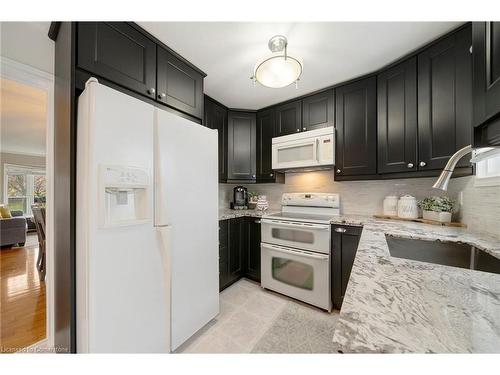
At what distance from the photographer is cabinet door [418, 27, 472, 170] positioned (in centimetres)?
128

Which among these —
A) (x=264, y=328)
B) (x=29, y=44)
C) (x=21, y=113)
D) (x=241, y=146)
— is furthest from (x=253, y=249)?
(x=21, y=113)

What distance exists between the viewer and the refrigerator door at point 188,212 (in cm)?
121

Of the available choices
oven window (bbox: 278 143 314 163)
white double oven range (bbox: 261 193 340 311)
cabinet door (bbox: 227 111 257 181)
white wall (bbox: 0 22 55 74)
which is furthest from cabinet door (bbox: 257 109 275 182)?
white wall (bbox: 0 22 55 74)

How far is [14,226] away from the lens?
A: 4176 millimetres

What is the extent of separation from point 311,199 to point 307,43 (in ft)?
5.28

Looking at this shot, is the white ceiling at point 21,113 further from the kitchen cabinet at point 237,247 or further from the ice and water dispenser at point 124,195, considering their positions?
the kitchen cabinet at point 237,247

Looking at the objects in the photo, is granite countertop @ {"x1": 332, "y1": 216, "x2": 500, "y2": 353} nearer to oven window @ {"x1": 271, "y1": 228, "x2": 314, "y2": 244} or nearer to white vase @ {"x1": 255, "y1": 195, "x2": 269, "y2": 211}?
oven window @ {"x1": 271, "y1": 228, "x2": 314, "y2": 244}

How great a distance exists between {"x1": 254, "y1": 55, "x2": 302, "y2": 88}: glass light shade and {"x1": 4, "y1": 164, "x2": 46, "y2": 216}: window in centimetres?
806

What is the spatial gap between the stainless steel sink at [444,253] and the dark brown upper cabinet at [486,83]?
1.85ft

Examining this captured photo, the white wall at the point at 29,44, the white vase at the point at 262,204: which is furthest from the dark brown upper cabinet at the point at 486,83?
the white wall at the point at 29,44

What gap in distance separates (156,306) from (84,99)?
1.24 m
